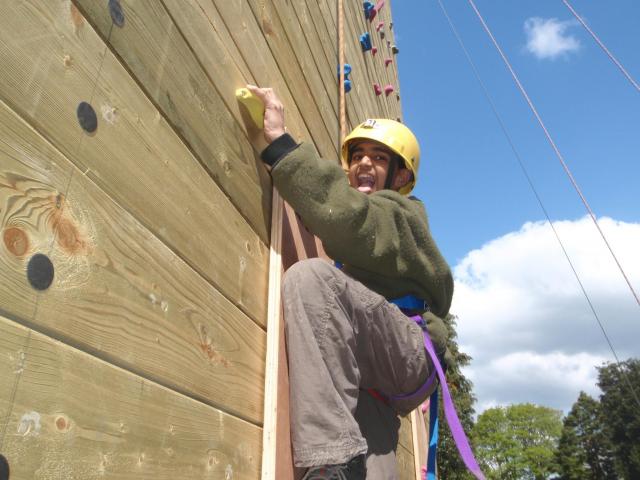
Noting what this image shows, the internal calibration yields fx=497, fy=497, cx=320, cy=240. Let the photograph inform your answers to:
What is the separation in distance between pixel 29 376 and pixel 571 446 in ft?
174

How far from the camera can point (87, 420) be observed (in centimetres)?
80

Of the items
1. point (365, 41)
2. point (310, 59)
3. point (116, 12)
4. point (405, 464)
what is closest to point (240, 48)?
point (116, 12)

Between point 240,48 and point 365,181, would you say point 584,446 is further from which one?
point 240,48

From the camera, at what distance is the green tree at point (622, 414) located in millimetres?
35312

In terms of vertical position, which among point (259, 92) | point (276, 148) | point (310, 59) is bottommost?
point (276, 148)

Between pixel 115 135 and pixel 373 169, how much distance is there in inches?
67.9

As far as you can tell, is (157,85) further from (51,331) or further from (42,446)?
(42,446)

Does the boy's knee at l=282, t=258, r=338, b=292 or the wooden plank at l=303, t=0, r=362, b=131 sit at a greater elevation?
the wooden plank at l=303, t=0, r=362, b=131

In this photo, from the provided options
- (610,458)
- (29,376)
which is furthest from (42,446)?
(610,458)

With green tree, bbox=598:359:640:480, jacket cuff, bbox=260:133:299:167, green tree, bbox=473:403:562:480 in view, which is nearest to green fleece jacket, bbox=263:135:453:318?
jacket cuff, bbox=260:133:299:167

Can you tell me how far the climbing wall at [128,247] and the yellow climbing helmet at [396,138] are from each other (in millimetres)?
986

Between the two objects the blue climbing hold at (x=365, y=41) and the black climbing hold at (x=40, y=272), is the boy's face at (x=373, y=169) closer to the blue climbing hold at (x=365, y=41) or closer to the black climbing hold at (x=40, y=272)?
the black climbing hold at (x=40, y=272)

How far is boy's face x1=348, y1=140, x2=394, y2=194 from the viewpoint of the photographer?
255 centimetres

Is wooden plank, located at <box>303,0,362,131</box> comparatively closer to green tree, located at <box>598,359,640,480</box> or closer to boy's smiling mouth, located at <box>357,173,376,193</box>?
boy's smiling mouth, located at <box>357,173,376,193</box>
